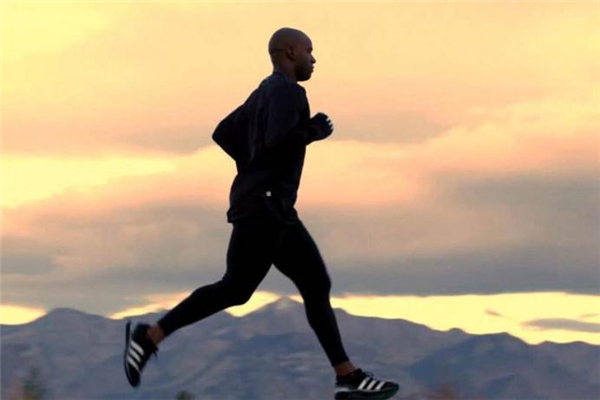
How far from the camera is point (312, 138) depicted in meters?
9.44

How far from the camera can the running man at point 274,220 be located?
9445 mm

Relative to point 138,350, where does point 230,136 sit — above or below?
above

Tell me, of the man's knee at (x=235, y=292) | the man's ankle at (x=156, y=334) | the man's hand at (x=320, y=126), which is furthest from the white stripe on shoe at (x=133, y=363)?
the man's hand at (x=320, y=126)

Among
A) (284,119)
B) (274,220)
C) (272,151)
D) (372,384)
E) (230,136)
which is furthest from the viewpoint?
(372,384)

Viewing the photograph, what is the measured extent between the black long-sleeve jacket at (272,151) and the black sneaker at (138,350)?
2.82 feet

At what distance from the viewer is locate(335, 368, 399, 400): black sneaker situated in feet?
32.3

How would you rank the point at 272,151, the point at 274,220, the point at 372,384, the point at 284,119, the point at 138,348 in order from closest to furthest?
the point at 284,119 → the point at 272,151 → the point at 274,220 → the point at 372,384 → the point at 138,348

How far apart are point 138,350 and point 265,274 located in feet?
2.74

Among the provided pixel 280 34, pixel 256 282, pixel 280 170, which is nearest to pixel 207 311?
pixel 256 282

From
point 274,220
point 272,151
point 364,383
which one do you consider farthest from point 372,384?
point 272,151

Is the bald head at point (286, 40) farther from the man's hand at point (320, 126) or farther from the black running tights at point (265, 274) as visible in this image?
the black running tights at point (265, 274)

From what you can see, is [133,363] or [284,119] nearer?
[284,119]

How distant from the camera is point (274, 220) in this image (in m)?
9.58

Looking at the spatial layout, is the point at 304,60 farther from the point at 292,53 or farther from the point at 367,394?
the point at 367,394
